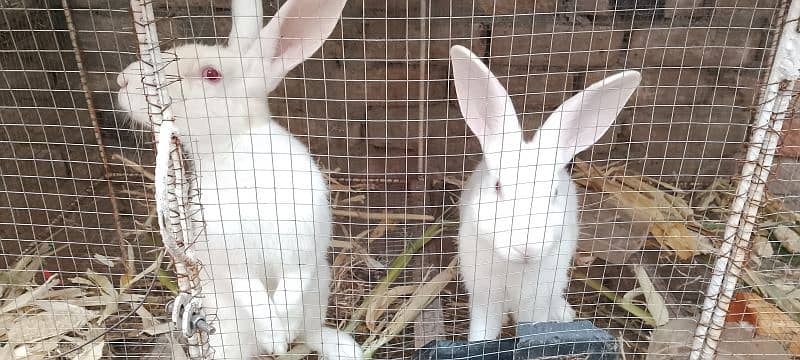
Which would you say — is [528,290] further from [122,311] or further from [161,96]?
[122,311]

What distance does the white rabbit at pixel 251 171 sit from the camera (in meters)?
2.10

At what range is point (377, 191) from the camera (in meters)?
2.14

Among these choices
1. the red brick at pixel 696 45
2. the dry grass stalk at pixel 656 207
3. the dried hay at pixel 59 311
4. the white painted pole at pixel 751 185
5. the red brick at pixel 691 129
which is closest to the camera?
the white painted pole at pixel 751 185

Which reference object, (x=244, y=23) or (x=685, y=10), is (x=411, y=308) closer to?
(x=244, y=23)

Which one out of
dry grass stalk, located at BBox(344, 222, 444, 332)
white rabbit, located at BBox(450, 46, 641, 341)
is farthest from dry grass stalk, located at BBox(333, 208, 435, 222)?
white rabbit, located at BBox(450, 46, 641, 341)

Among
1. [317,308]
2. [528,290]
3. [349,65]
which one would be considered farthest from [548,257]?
[349,65]

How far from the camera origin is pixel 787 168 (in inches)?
129

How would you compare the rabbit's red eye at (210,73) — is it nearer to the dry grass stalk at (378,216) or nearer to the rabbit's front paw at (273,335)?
the rabbit's front paw at (273,335)

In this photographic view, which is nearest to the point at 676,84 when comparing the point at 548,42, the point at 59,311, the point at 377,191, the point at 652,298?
the point at 548,42

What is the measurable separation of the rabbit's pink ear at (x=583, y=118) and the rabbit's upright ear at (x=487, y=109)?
106mm

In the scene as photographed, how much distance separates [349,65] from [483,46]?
0.66 meters

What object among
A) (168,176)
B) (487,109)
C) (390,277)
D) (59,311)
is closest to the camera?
(168,176)

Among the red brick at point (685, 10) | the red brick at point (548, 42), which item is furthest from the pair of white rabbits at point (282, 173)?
the red brick at point (685, 10)

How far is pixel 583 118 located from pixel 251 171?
117cm
